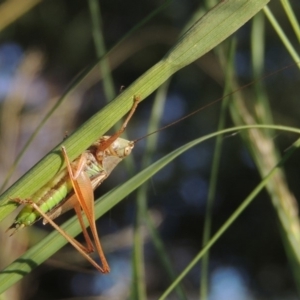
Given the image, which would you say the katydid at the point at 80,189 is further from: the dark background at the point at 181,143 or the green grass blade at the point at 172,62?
the dark background at the point at 181,143

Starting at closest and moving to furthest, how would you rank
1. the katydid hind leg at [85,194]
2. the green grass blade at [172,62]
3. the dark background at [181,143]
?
the green grass blade at [172,62]
the katydid hind leg at [85,194]
the dark background at [181,143]

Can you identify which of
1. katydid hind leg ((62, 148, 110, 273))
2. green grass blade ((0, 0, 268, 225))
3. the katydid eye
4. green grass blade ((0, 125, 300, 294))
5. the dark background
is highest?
the dark background

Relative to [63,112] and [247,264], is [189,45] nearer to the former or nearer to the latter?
[63,112]

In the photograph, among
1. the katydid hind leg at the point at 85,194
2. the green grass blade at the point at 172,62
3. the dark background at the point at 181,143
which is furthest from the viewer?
the dark background at the point at 181,143

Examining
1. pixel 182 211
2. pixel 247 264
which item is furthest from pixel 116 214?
pixel 247 264

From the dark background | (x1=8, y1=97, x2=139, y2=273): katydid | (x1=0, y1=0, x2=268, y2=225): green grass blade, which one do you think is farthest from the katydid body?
the dark background

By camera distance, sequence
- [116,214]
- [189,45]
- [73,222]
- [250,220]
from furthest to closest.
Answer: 1. [250,220]
2. [116,214]
3. [73,222]
4. [189,45]

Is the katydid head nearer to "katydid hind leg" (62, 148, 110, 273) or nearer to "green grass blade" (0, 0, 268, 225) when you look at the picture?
"katydid hind leg" (62, 148, 110, 273)

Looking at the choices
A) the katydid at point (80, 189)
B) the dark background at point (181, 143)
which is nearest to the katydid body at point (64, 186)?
the katydid at point (80, 189)
